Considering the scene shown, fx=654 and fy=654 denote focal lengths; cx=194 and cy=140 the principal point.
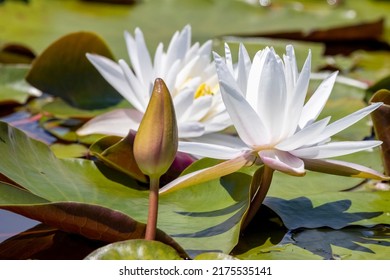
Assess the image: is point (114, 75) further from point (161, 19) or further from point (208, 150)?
point (161, 19)

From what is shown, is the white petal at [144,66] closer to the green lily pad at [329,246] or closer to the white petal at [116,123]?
the white petal at [116,123]

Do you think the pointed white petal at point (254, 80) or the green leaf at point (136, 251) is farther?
the pointed white petal at point (254, 80)

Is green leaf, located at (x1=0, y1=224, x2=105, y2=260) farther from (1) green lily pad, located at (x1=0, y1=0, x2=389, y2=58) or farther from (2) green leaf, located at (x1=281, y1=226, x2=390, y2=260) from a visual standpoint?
(1) green lily pad, located at (x1=0, y1=0, x2=389, y2=58)

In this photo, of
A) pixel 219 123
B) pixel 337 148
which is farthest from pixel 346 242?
pixel 219 123

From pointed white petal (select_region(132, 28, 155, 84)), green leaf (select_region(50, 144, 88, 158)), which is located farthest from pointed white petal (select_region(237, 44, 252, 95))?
green leaf (select_region(50, 144, 88, 158))

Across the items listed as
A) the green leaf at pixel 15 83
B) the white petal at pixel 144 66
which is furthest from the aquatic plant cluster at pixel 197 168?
the green leaf at pixel 15 83
